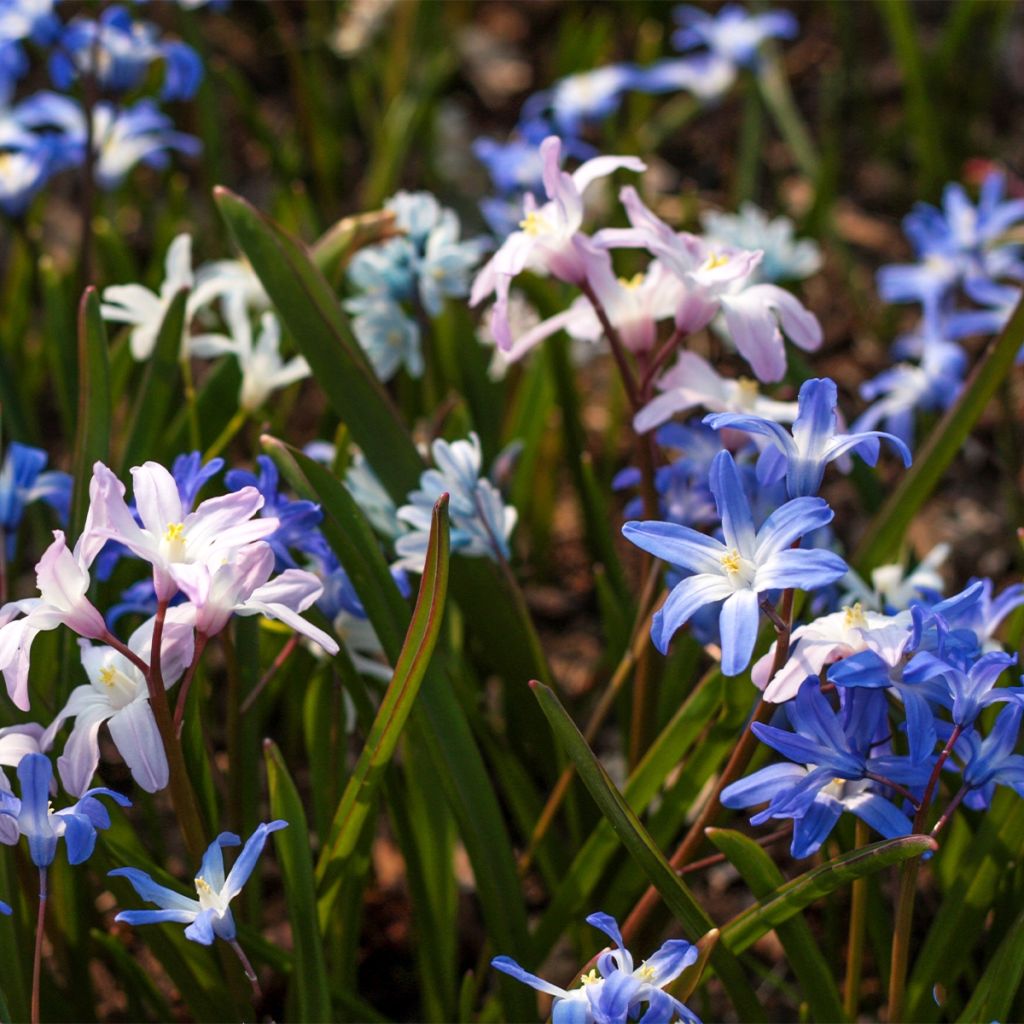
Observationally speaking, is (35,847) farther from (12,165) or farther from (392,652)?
(12,165)

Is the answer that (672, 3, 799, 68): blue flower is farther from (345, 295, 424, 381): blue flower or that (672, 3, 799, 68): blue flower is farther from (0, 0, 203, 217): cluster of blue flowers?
(345, 295, 424, 381): blue flower

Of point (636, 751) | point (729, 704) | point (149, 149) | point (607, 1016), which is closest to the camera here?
point (607, 1016)

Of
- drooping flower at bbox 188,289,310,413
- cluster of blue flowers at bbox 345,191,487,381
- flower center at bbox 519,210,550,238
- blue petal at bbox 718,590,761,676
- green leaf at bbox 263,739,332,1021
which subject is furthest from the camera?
cluster of blue flowers at bbox 345,191,487,381

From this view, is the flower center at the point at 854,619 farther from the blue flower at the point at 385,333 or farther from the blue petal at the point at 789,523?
the blue flower at the point at 385,333

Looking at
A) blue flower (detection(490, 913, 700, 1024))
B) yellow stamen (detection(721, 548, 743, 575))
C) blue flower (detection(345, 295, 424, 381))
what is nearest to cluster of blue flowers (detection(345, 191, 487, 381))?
blue flower (detection(345, 295, 424, 381))

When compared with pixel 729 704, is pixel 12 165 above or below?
above

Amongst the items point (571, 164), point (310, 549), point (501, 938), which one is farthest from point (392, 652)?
point (571, 164)
